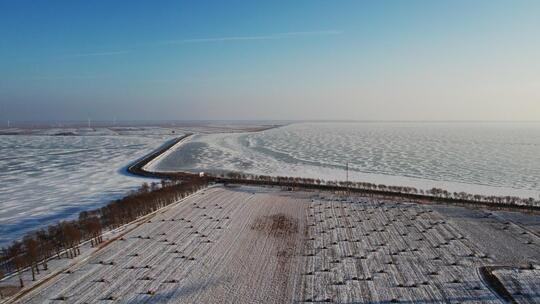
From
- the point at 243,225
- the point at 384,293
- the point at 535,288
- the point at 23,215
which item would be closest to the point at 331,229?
the point at 243,225

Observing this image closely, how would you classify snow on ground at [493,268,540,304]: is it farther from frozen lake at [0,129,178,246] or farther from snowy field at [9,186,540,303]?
frozen lake at [0,129,178,246]

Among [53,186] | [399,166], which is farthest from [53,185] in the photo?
[399,166]

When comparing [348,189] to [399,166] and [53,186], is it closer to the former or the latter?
[399,166]

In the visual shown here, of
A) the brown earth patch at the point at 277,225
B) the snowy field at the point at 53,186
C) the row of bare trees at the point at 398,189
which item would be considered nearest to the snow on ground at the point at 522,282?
the brown earth patch at the point at 277,225

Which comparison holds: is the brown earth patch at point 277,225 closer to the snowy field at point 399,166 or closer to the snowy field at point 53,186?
the snowy field at point 53,186

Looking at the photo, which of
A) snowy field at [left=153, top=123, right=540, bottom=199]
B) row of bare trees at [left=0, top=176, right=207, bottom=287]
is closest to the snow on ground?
snowy field at [left=153, top=123, right=540, bottom=199]

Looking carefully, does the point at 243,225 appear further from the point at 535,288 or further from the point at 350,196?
the point at 535,288
